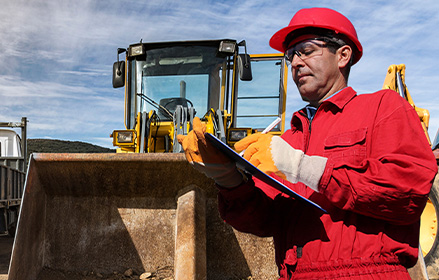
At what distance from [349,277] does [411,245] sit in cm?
20

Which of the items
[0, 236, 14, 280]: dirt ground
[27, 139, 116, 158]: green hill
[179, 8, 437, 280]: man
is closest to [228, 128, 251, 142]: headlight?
[0, 236, 14, 280]: dirt ground

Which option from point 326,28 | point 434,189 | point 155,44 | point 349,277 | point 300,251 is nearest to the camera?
point 349,277

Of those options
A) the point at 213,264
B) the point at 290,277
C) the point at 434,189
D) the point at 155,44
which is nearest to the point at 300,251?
the point at 290,277

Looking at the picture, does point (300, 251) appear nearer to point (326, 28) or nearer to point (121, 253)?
point (326, 28)

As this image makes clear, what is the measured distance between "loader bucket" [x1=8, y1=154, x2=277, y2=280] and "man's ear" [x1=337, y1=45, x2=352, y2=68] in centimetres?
199

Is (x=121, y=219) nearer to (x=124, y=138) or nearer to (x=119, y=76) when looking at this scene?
(x=124, y=138)

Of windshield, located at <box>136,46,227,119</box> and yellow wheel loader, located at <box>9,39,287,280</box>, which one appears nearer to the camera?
yellow wheel loader, located at <box>9,39,287,280</box>

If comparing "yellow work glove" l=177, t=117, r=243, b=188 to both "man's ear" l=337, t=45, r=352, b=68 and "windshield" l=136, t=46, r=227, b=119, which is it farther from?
"windshield" l=136, t=46, r=227, b=119

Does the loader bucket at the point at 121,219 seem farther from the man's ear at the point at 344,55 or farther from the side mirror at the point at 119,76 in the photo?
the side mirror at the point at 119,76

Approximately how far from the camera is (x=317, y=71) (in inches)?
58.7

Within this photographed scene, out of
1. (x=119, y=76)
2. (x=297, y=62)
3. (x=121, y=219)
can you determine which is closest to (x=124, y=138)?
(x=119, y=76)

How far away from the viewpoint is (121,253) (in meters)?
3.46

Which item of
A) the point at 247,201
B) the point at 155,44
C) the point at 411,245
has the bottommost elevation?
the point at 411,245

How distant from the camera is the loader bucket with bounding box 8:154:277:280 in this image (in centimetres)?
337
